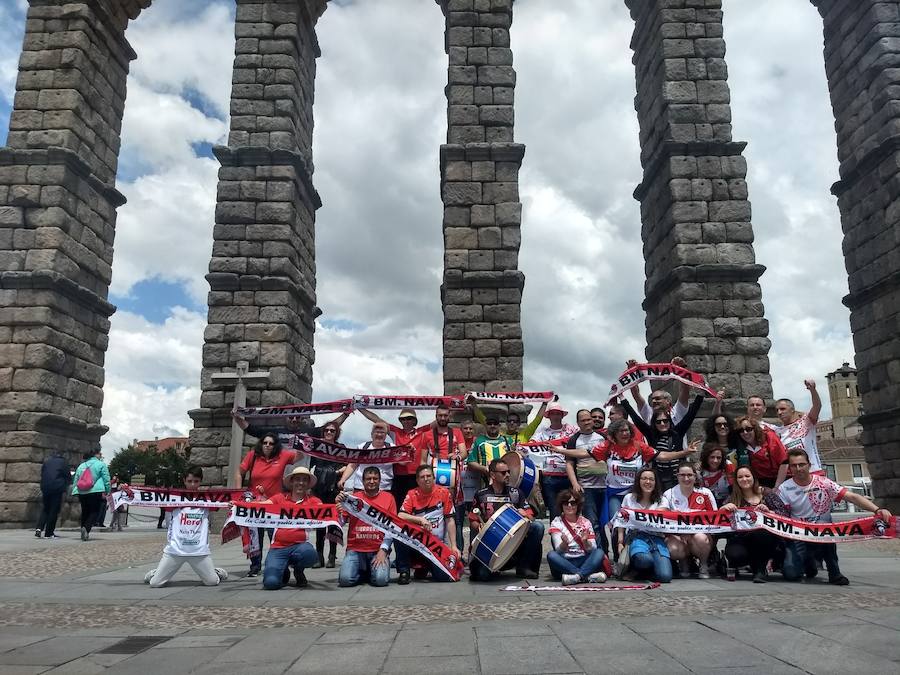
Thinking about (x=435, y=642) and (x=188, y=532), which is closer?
(x=435, y=642)

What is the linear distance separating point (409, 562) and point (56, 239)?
41.4 feet

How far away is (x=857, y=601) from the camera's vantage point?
5234mm

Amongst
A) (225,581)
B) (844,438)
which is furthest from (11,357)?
(844,438)

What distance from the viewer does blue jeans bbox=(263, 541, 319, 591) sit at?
6.33 m

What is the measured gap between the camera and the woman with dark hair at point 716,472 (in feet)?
23.4

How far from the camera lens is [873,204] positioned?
15.6m

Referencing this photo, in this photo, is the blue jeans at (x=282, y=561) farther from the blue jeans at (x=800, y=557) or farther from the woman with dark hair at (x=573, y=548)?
the blue jeans at (x=800, y=557)

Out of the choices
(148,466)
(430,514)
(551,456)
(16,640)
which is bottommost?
(16,640)

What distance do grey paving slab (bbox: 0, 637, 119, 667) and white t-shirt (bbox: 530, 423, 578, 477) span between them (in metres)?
5.02

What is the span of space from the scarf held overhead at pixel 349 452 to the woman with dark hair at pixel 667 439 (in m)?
2.91

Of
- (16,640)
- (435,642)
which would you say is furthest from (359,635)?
(16,640)

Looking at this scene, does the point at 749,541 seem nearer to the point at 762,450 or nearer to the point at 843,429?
the point at 762,450

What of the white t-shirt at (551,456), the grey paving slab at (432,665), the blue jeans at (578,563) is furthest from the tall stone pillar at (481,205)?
the grey paving slab at (432,665)

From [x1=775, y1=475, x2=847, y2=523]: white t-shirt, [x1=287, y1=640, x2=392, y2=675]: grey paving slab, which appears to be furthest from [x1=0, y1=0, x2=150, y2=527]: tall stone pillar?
[x1=775, y1=475, x2=847, y2=523]: white t-shirt
